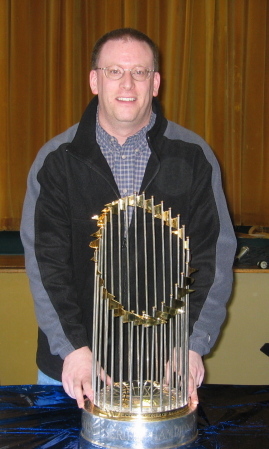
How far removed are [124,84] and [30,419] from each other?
829 mm

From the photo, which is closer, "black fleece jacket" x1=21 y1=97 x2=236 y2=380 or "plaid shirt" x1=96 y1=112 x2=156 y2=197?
"black fleece jacket" x1=21 y1=97 x2=236 y2=380

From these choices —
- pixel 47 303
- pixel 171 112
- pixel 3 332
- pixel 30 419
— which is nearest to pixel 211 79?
pixel 171 112

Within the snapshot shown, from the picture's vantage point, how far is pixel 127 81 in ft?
4.77

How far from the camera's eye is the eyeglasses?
1475 millimetres

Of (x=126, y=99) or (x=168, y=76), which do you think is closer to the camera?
(x=126, y=99)

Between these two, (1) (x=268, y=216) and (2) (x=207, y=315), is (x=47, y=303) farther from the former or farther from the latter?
(1) (x=268, y=216)

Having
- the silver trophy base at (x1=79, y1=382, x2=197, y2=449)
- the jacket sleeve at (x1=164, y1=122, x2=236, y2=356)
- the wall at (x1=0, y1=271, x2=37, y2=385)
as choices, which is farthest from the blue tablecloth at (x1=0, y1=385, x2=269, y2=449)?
the wall at (x1=0, y1=271, x2=37, y2=385)

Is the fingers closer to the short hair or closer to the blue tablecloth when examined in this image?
the blue tablecloth

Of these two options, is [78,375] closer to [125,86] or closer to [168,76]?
[125,86]

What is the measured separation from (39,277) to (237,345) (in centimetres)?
182

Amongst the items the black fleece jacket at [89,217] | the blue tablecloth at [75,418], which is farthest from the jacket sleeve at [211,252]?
the blue tablecloth at [75,418]

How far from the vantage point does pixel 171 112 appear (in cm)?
340

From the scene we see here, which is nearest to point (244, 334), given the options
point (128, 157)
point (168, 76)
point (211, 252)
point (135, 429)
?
point (168, 76)

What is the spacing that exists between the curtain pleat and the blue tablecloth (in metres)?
2.00
